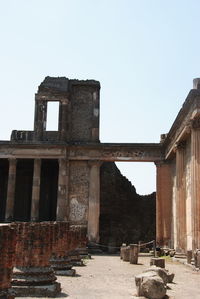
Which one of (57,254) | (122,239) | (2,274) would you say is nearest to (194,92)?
(57,254)

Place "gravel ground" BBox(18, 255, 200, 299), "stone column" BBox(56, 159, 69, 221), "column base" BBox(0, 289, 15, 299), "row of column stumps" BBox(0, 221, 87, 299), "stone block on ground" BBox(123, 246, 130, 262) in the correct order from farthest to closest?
"stone column" BBox(56, 159, 69, 221) → "stone block on ground" BBox(123, 246, 130, 262) → "gravel ground" BBox(18, 255, 200, 299) → "row of column stumps" BBox(0, 221, 87, 299) → "column base" BBox(0, 289, 15, 299)

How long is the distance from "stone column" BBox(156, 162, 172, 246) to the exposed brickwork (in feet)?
58.8

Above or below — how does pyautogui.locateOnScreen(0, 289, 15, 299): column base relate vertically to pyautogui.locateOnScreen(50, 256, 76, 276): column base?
above

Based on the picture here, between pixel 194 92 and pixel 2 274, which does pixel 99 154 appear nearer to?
pixel 194 92

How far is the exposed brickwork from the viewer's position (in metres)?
5.14

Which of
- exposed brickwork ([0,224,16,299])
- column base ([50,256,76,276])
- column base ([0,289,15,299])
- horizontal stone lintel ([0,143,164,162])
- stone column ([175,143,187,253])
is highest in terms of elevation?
horizontal stone lintel ([0,143,164,162])

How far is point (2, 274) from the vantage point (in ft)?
17.1

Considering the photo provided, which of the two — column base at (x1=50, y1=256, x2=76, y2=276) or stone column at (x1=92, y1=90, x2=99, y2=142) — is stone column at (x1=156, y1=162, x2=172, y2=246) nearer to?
stone column at (x1=92, y1=90, x2=99, y2=142)

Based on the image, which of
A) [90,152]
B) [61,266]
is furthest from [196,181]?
[90,152]

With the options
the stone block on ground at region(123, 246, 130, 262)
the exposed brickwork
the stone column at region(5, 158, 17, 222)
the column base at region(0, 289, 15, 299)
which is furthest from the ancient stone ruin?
the column base at region(0, 289, 15, 299)

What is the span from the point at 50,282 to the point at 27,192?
19.9 meters

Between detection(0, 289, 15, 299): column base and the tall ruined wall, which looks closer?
detection(0, 289, 15, 299): column base

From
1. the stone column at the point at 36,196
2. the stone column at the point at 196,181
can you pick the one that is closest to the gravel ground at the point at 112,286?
the stone column at the point at 196,181

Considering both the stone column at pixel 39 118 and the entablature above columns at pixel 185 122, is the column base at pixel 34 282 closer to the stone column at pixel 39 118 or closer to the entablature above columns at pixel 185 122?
the entablature above columns at pixel 185 122
